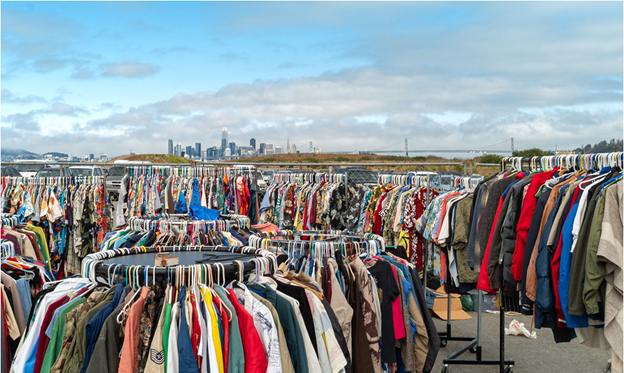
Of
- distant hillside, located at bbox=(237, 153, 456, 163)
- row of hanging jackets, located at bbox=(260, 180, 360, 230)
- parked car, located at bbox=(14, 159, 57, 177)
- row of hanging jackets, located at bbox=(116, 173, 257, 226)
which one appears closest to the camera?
row of hanging jackets, located at bbox=(260, 180, 360, 230)

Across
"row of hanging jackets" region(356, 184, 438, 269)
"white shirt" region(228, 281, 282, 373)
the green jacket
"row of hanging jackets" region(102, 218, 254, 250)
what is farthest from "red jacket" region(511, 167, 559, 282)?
the green jacket

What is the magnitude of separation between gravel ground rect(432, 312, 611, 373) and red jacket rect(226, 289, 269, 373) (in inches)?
146

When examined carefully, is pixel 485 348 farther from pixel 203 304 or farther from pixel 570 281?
pixel 203 304

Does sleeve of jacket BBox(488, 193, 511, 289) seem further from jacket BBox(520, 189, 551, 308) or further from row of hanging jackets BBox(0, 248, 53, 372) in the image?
row of hanging jackets BBox(0, 248, 53, 372)

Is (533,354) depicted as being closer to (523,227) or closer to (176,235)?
(523,227)

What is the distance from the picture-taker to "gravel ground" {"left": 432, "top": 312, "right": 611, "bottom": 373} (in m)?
5.06

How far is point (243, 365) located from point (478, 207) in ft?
10.1

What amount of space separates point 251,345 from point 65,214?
7.32m

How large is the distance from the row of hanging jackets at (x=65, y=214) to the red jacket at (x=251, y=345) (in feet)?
22.7

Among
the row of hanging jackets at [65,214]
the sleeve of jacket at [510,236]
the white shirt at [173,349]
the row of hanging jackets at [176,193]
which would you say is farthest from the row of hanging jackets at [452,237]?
the row of hanging jackets at [65,214]

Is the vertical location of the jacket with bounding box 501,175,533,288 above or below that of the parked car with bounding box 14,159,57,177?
below

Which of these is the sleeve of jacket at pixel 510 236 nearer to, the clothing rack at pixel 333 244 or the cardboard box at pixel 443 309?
the clothing rack at pixel 333 244

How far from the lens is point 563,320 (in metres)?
3.42

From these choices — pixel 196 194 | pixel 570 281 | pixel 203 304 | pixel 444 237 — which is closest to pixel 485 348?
pixel 444 237
